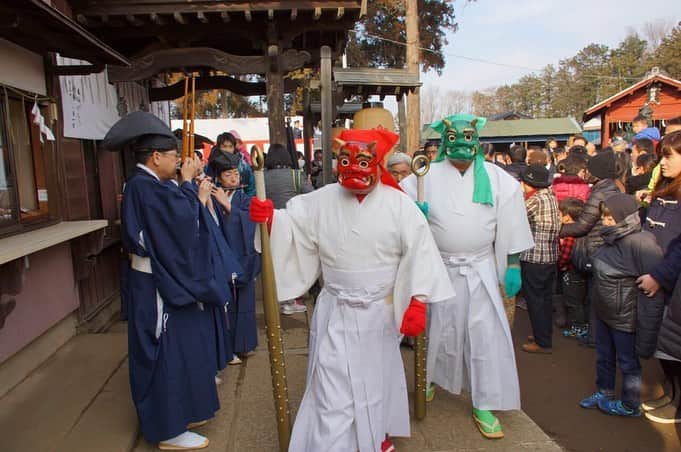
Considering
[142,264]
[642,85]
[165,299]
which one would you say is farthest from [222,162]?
[642,85]

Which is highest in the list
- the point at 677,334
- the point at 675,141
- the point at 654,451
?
the point at 675,141

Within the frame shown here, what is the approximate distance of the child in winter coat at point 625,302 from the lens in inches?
132

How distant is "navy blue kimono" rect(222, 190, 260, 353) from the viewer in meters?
4.37

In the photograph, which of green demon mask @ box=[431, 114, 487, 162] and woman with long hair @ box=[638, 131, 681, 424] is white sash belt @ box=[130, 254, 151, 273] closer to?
green demon mask @ box=[431, 114, 487, 162]

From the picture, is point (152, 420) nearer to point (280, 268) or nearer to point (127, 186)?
point (280, 268)

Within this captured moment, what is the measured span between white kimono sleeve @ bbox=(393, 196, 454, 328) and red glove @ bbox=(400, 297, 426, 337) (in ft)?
0.31

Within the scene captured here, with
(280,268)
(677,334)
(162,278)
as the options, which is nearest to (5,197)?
(162,278)

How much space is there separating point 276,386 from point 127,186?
1.46 m

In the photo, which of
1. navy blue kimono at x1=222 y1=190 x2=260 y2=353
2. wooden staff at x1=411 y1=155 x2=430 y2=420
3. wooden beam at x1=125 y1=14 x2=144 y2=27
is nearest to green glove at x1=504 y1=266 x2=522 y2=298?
wooden staff at x1=411 y1=155 x2=430 y2=420

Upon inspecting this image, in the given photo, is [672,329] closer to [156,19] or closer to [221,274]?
[221,274]

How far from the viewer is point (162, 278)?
2.91 metres

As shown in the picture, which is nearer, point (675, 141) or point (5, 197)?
point (675, 141)

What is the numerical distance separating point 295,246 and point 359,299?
51cm

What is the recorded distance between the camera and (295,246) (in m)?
2.94
